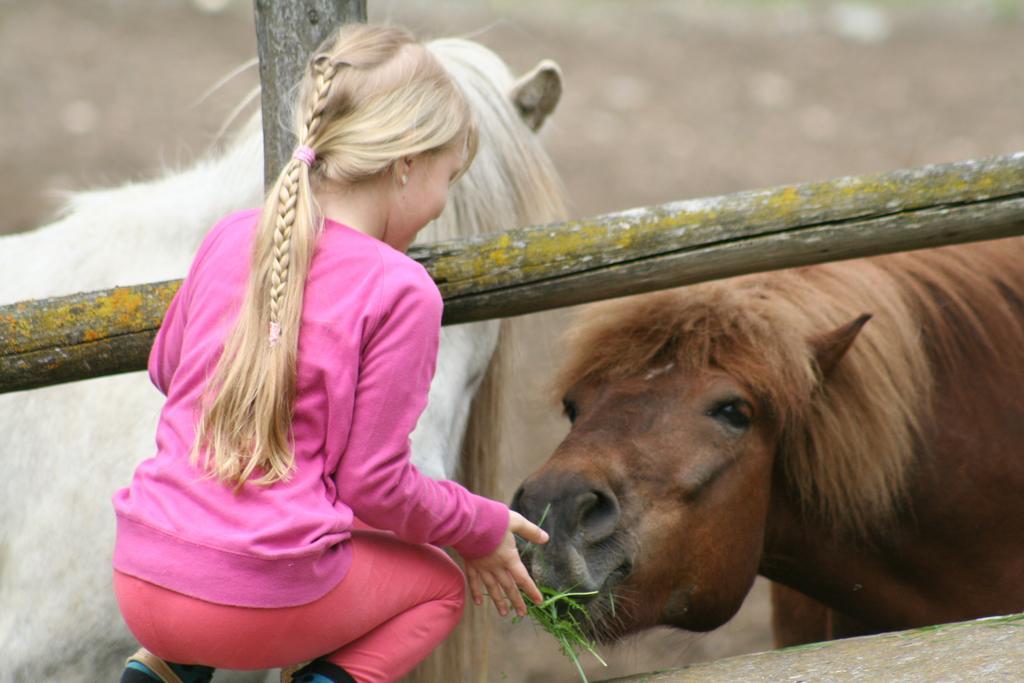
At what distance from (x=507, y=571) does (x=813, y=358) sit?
1063 mm

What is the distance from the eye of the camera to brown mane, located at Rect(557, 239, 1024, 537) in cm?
267

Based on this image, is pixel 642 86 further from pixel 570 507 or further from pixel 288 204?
pixel 288 204

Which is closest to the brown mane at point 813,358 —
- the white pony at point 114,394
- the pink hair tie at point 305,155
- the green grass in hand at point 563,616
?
the white pony at point 114,394

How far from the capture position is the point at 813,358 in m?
2.69

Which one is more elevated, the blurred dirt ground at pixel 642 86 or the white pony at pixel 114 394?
the white pony at pixel 114 394

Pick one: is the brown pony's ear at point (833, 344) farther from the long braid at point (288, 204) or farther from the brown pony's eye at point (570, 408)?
the long braid at point (288, 204)

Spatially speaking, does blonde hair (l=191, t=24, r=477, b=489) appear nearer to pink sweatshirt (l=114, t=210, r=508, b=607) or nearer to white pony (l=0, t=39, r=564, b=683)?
pink sweatshirt (l=114, t=210, r=508, b=607)

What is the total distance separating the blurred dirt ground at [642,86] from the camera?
851 cm

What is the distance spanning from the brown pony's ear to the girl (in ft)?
3.53

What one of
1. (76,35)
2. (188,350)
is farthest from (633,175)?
(188,350)

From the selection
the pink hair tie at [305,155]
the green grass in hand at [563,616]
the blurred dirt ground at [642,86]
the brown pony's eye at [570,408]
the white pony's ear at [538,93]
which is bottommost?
the blurred dirt ground at [642,86]

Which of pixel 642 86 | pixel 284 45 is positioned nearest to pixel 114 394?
pixel 284 45

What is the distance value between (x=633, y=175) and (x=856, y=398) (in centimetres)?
605

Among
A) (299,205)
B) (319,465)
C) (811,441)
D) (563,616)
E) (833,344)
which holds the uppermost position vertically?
(299,205)
